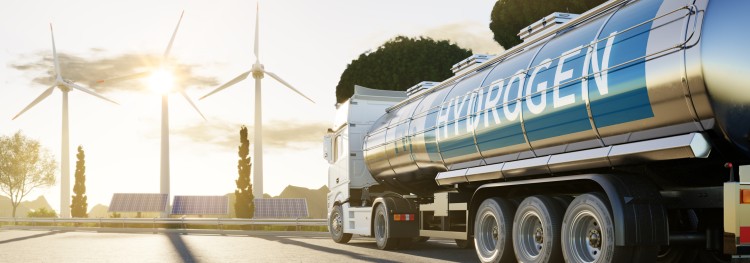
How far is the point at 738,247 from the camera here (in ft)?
23.7

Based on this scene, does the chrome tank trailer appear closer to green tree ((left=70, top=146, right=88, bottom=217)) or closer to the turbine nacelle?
the turbine nacelle

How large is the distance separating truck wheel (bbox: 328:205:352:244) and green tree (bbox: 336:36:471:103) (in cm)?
2334

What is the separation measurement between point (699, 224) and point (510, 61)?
3.68 meters

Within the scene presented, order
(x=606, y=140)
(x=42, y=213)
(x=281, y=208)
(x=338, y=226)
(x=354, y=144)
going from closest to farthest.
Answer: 1. (x=606, y=140)
2. (x=354, y=144)
3. (x=338, y=226)
4. (x=281, y=208)
5. (x=42, y=213)

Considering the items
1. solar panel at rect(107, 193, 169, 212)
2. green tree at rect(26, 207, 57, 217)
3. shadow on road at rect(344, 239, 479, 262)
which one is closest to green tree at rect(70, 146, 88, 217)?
green tree at rect(26, 207, 57, 217)

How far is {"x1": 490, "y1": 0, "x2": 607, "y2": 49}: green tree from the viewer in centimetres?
3447

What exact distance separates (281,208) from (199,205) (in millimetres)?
6285

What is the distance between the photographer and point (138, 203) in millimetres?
46312

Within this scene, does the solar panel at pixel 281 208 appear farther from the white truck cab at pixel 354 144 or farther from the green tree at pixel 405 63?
the white truck cab at pixel 354 144

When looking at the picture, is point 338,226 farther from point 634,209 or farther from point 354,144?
point 634,209

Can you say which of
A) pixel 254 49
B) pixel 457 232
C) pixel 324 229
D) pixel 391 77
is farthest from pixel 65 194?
pixel 457 232

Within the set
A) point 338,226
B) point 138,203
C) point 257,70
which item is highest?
point 257,70

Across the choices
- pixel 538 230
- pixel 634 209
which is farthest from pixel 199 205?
pixel 634 209

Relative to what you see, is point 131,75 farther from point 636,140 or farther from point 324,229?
point 636,140
